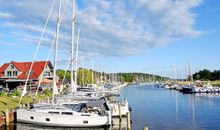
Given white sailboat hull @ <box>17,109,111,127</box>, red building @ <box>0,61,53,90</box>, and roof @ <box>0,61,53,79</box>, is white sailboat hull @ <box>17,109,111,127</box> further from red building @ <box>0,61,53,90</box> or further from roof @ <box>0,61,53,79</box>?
roof @ <box>0,61,53,79</box>

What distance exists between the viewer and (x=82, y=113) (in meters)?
40.8

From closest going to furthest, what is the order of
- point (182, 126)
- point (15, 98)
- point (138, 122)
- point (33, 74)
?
point (182, 126) → point (138, 122) → point (15, 98) → point (33, 74)

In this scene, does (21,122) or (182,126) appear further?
(182,126)

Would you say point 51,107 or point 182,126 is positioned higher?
point 51,107

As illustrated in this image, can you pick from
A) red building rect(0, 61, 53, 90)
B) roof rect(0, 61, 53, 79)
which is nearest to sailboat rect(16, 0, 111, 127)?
red building rect(0, 61, 53, 90)

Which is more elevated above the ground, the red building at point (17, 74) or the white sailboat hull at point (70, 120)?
the red building at point (17, 74)

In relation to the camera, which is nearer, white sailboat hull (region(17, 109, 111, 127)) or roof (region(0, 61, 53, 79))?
white sailboat hull (region(17, 109, 111, 127))

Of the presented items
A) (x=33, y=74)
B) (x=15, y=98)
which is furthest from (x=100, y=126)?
(x=33, y=74)

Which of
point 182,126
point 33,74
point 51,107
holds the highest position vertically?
point 33,74

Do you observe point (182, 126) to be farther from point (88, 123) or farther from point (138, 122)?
point (88, 123)

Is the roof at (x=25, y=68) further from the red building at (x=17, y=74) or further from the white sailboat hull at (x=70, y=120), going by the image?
the white sailboat hull at (x=70, y=120)

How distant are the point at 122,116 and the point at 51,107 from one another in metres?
12.9

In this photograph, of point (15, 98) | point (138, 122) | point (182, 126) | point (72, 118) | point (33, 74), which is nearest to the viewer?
point (72, 118)

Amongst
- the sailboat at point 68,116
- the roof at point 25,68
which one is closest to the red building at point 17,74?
the roof at point 25,68
